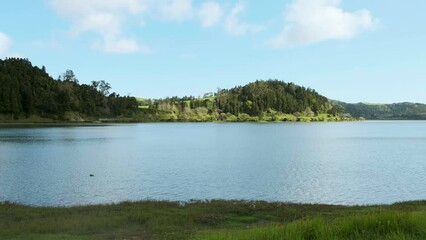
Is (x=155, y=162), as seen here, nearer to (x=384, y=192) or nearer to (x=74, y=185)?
(x=74, y=185)

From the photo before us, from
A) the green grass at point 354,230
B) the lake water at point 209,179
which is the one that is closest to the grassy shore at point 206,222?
the green grass at point 354,230

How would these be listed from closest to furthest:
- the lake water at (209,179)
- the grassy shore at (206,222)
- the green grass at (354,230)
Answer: the green grass at (354,230)
the grassy shore at (206,222)
the lake water at (209,179)

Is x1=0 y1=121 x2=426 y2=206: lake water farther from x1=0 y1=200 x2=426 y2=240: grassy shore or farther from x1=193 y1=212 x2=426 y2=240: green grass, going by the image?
x1=193 y1=212 x2=426 y2=240: green grass

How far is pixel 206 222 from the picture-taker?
1942 centimetres

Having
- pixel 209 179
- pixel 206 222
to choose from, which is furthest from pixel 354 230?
pixel 209 179

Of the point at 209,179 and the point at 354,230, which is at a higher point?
the point at 354,230

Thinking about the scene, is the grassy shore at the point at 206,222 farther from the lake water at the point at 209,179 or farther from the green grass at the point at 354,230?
the lake water at the point at 209,179

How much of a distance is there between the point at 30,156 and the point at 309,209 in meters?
52.5

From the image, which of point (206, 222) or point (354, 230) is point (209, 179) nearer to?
point (206, 222)

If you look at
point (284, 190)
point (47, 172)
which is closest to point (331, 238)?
point (284, 190)

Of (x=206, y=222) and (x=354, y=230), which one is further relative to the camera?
(x=206, y=222)

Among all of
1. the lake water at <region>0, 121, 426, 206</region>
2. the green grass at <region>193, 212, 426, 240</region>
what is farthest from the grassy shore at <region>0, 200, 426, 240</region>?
the lake water at <region>0, 121, 426, 206</region>

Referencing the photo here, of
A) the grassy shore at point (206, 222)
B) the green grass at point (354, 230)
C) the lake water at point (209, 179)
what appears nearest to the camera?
the green grass at point (354, 230)

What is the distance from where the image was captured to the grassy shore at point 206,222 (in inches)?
434
